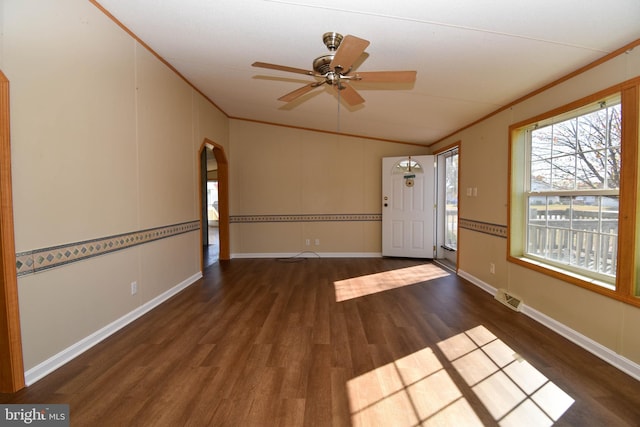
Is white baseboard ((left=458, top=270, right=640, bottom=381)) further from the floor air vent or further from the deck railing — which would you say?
the deck railing

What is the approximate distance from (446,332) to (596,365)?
0.98 metres

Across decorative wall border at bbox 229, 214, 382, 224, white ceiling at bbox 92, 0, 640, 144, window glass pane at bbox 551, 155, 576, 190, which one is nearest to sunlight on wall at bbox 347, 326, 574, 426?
window glass pane at bbox 551, 155, 576, 190

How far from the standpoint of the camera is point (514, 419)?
5.08 ft

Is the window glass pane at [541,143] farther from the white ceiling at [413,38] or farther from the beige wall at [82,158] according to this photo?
the beige wall at [82,158]

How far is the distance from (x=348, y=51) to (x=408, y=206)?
13.3 feet

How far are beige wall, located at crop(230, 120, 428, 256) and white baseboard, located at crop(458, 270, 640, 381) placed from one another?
3.23m

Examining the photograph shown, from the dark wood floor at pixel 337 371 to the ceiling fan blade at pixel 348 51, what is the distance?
2.09 metres

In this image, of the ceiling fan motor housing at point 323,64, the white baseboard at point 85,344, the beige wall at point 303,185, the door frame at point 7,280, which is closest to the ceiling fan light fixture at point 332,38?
the ceiling fan motor housing at point 323,64

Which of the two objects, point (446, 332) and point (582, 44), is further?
point (446, 332)

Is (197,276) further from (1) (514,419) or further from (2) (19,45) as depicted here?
(1) (514,419)

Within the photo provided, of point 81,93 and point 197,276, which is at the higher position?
point 81,93

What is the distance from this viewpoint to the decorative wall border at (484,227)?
11.1ft

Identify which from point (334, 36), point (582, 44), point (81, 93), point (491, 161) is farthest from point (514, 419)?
point (81, 93)

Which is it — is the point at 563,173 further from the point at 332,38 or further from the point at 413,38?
the point at 332,38
